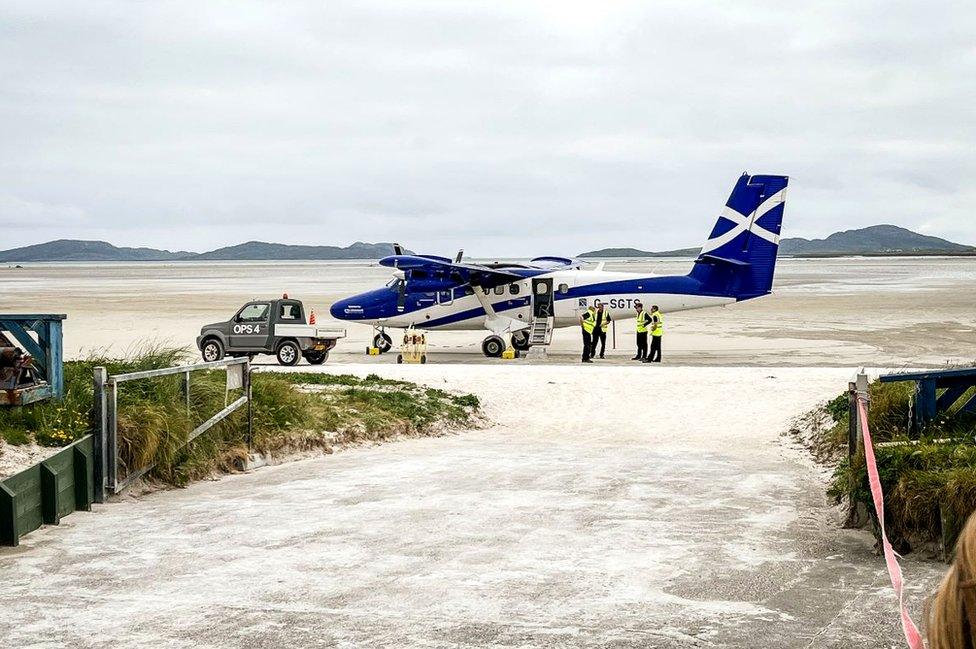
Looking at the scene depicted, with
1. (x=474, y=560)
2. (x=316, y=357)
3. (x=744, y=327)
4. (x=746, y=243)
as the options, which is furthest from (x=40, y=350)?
(x=744, y=327)

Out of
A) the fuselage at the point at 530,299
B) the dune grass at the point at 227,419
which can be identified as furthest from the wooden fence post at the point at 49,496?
the fuselage at the point at 530,299

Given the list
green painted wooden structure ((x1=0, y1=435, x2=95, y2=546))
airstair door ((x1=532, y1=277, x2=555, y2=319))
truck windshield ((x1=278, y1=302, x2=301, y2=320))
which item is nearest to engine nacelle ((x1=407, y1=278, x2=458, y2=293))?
airstair door ((x1=532, y1=277, x2=555, y2=319))

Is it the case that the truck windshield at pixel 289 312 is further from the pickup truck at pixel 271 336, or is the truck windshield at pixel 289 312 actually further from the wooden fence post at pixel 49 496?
the wooden fence post at pixel 49 496

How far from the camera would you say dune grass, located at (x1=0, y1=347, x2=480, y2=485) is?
1129 cm

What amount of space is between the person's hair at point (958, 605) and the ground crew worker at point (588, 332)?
24.8m

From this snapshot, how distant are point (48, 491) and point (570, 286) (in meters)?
20.9

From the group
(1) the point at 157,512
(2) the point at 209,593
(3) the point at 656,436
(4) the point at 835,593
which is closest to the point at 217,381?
(1) the point at 157,512

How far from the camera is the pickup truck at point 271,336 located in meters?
25.1

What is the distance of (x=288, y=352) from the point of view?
25.1 metres

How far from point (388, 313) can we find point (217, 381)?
15.8 meters

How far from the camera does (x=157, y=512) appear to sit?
10.2 metres

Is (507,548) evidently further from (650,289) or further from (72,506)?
(650,289)

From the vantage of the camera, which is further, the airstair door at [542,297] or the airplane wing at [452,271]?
the airstair door at [542,297]

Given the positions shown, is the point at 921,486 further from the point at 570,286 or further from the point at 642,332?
the point at 570,286
